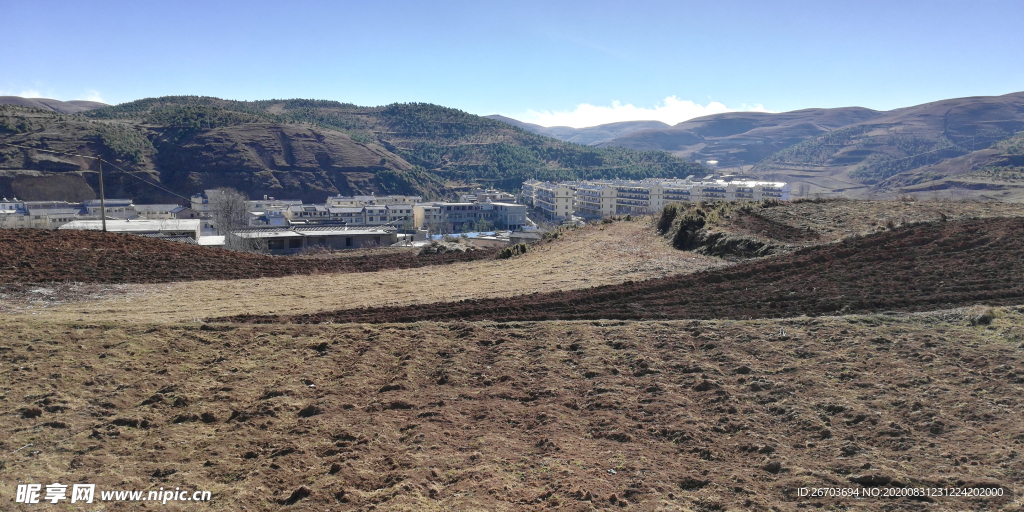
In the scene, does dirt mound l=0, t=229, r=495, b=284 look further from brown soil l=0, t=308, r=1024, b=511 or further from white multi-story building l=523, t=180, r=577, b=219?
white multi-story building l=523, t=180, r=577, b=219

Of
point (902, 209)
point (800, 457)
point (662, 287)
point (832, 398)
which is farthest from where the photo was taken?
point (902, 209)

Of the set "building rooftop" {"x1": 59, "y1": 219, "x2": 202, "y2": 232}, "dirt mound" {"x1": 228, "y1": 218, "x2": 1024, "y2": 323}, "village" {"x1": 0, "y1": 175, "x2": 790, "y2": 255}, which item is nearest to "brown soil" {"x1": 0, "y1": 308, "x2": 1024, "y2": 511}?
"dirt mound" {"x1": 228, "y1": 218, "x2": 1024, "y2": 323}

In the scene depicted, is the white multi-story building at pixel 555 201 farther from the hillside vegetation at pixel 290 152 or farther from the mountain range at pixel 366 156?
the mountain range at pixel 366 156

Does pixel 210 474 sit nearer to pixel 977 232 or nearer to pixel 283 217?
pixel 977 232

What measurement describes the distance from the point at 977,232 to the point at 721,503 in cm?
1649

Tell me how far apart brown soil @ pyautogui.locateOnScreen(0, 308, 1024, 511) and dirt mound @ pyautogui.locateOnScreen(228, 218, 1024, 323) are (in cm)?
136

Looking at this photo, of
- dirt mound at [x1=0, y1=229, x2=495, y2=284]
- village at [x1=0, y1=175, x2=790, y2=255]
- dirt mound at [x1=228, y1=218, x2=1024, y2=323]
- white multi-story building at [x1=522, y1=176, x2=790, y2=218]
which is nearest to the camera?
dirt mound at [x1=228, y1=218, x2=1024, y2=323]

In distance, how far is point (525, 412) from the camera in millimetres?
8266

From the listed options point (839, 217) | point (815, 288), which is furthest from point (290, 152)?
point (815, 288)

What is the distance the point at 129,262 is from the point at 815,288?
1954 cm

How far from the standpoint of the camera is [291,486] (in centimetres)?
625

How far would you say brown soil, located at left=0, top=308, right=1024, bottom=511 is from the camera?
6.17m

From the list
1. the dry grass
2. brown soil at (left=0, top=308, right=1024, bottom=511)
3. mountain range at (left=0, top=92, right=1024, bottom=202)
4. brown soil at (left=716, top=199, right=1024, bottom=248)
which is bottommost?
brown soil at (left=0, top=308, right=1024, bottom=511)

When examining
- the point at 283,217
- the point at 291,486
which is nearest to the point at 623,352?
the point at 291,486
